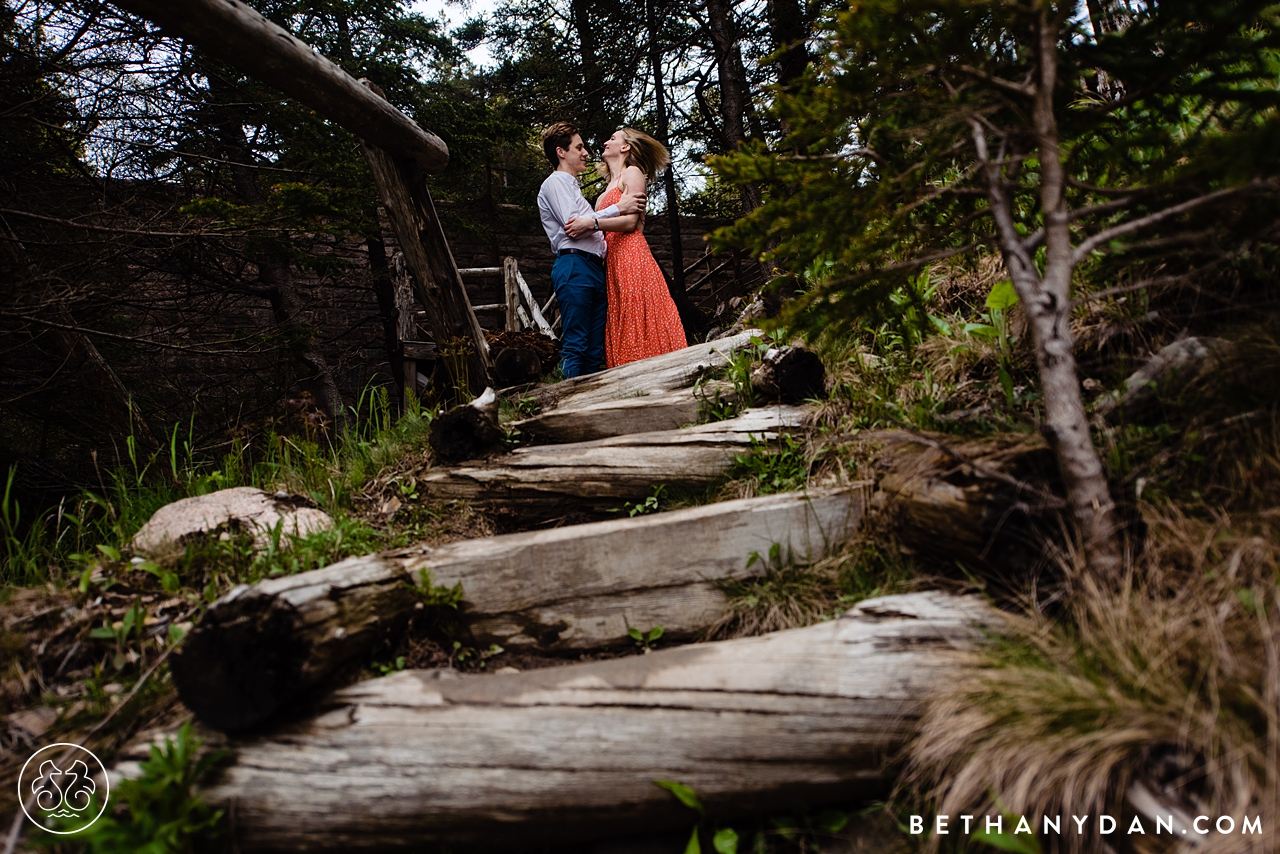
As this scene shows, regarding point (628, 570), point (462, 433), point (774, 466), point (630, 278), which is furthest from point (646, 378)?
point (628, 570)

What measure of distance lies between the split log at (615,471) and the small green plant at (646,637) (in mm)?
695

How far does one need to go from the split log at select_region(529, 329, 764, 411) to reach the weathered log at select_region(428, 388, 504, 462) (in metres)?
0.78

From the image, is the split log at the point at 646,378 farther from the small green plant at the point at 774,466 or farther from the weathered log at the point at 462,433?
the small green plant at the point at 774,466

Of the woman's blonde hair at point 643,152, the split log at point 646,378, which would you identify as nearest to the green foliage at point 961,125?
the split log at point 646,378

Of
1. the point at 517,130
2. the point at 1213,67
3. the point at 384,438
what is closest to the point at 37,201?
the point at 384,438

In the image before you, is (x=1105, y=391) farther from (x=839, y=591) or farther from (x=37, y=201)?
(x=37, y=201)

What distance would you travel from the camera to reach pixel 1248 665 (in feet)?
3.80

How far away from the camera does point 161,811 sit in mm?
1354

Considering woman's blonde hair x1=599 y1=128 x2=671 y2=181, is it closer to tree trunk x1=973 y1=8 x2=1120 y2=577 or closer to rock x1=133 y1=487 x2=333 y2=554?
tree trunk x1=973 y1=8 x2=1120 y2=577

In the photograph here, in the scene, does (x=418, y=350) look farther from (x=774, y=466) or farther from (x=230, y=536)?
(x=774, y=466)

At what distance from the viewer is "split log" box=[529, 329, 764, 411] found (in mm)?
3506

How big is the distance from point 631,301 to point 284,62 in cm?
268

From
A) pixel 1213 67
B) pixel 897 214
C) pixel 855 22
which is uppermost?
pixel 855 22

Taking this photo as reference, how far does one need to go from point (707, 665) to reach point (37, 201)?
207 inches
